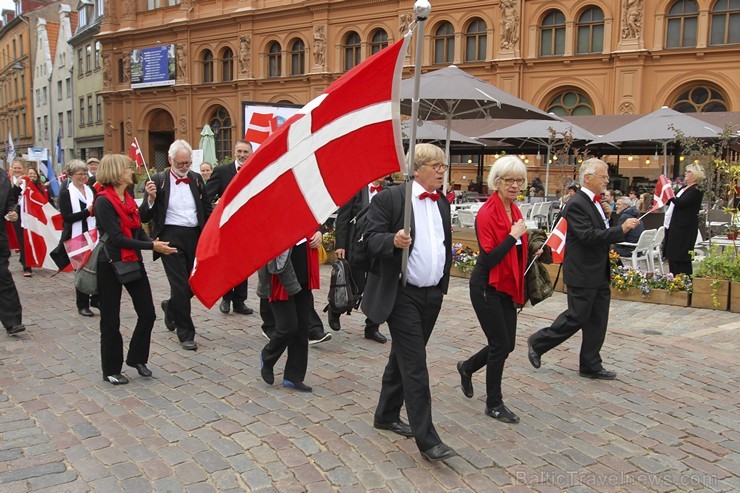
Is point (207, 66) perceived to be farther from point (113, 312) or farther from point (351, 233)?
point (113, 312)

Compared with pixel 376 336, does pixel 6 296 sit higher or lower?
higher

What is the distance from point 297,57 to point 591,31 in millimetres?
16518

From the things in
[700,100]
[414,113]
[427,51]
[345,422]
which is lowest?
[345,422]

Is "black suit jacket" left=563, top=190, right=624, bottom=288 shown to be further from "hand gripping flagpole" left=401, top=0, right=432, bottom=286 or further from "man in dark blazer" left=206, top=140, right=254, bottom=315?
"man in dark blazer" left=206, top=140, right=254, bottom=315

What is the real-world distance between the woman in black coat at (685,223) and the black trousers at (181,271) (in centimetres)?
689

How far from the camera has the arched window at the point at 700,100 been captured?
25.7 metres

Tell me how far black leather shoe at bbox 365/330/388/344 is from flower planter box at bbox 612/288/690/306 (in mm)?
4281

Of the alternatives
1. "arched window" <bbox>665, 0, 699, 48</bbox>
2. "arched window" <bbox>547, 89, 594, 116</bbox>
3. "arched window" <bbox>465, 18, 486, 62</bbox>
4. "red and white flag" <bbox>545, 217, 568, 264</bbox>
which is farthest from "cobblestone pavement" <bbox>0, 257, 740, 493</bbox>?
"arched window" <bbox>465, 18, 486, 62</bbox>

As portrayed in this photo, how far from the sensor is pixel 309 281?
213 inches

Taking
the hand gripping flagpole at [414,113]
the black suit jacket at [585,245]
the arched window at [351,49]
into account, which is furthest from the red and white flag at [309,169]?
the arched window at [351,49]

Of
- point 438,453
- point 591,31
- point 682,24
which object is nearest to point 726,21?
point 682,24

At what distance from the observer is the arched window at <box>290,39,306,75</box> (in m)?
37.0

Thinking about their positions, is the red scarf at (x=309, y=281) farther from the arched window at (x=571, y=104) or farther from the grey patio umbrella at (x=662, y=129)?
the arched window at (x=571, y=104)

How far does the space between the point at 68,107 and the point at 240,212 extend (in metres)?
58.2
